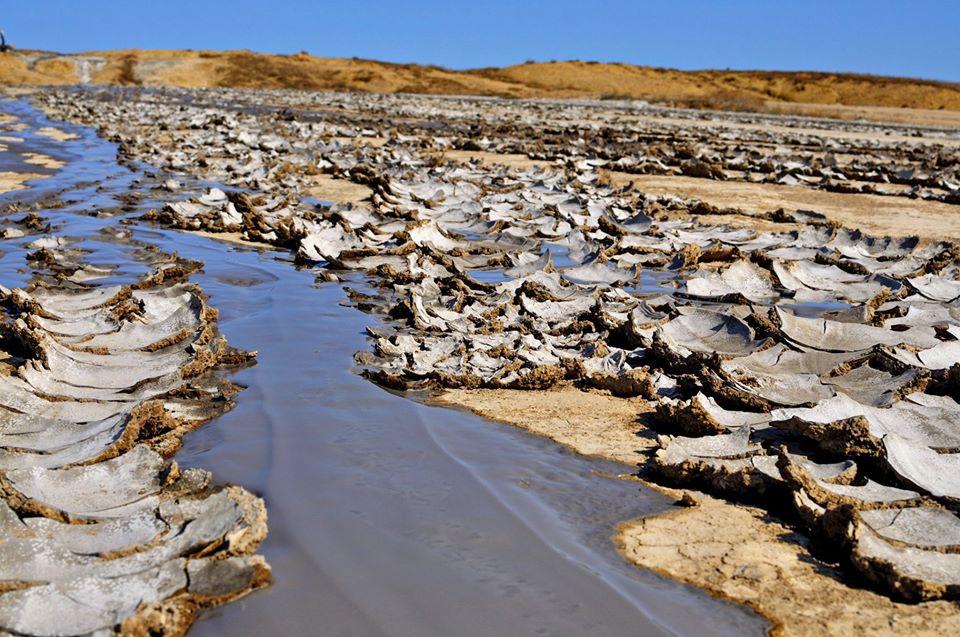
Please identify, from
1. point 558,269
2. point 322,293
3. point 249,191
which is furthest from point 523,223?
point 249,191

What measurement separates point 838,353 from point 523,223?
3.73m

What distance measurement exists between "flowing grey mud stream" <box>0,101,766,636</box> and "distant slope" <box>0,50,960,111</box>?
143 ft

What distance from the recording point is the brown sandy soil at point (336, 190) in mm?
8828

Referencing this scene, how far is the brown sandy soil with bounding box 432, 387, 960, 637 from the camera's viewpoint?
1901 millimetres

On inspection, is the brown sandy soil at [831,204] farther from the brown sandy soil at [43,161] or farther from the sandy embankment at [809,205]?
the brown sandy soil at [43,161]

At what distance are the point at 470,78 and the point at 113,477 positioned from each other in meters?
56.0

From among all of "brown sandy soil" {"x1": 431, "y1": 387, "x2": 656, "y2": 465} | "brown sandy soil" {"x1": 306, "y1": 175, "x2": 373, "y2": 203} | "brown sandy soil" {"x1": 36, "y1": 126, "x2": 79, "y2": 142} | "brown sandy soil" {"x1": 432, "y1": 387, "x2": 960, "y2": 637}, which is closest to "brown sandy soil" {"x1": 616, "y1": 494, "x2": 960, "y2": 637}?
"brown sandy soil" {"x1": 432, "y1": 387, "x2": 960, "y2": 637}

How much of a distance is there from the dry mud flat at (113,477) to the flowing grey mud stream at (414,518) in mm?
109

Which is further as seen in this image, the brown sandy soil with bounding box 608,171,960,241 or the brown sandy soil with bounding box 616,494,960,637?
the brown sandy soil with bounding box 608,171,960,241

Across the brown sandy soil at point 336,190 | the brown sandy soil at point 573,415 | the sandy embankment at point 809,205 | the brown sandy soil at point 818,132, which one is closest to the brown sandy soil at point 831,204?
the sandy embankment at point 809,205

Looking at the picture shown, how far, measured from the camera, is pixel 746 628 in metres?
1.90

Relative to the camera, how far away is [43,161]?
11.2 m

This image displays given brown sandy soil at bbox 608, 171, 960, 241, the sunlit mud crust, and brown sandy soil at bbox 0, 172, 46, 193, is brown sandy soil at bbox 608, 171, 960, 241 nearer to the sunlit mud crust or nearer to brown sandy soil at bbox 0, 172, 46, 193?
the sunlit mud crust

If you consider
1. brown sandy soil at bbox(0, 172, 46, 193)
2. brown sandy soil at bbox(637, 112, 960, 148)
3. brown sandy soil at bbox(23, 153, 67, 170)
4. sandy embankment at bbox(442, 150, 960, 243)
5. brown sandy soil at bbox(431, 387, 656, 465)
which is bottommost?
brown sandy soil at bbox(431, 387, 656, 465)
